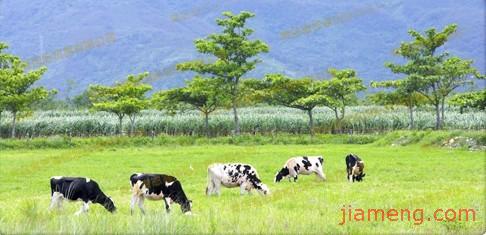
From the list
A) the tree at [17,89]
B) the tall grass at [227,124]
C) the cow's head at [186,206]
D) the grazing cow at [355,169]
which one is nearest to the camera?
the cow's head at [186,206]

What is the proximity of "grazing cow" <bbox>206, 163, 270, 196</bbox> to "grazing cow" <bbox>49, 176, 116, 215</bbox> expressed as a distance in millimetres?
3683

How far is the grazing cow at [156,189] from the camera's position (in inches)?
434

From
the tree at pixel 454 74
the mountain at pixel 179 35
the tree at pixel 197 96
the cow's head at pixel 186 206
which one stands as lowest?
the cow's head at pixel 186 206

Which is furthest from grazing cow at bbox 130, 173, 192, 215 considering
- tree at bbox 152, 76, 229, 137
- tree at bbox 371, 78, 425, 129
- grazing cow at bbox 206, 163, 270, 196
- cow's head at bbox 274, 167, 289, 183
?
tree at bbox 371, 78, 425, 129

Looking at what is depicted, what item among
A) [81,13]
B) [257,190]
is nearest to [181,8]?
[81,13]

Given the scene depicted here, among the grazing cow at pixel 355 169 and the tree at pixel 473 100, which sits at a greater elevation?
the tree at pixel 473 100

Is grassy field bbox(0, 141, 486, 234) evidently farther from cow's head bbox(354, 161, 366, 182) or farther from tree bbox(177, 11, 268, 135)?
tree bbox(177, 11, 268, 135)

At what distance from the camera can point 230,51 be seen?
43719 millimetres

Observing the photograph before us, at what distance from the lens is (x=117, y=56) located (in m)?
175

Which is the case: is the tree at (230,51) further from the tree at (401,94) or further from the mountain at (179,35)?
the mountain at (179,35)

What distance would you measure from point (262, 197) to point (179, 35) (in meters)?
174

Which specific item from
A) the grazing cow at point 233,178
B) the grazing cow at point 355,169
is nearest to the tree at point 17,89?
the grazing cow at point 355,169

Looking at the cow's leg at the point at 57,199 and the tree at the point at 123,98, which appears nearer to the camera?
the cow's leg at the point at 57,199

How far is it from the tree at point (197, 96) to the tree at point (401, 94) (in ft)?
32.5
